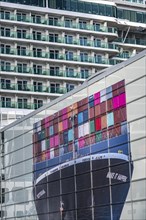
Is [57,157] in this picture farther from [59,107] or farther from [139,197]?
[139,197]

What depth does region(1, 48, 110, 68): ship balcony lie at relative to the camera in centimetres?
8094

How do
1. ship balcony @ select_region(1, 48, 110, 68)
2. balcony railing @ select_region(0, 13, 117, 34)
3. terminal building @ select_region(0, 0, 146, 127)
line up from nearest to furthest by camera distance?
1. terminal building @ select_region(0, 0, 146, 127)
2. ship balcony @ select_region(1, 48, 110, 68)
3. balcony railing @ select_region(0, 13, 117, 34)

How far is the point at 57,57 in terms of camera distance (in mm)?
83562

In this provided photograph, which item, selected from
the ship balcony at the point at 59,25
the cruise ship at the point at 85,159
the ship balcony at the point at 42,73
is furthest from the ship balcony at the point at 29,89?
the cruise ship at the point at 85,159

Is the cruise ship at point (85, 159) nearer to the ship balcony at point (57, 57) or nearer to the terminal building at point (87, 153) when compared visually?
the terminal building at point (87, 153)

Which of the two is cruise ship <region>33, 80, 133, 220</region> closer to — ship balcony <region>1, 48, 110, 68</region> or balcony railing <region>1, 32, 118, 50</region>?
ship balcony <region>1, 48, 110, 68</region>

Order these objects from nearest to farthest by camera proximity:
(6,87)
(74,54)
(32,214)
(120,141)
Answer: (120,141) < (32,214) < (6,87) < (74,54)

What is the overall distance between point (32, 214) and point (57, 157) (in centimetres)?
519

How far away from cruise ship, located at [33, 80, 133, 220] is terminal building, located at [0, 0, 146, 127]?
3953 cm

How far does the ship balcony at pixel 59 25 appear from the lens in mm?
81569

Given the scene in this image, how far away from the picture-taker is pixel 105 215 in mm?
30406

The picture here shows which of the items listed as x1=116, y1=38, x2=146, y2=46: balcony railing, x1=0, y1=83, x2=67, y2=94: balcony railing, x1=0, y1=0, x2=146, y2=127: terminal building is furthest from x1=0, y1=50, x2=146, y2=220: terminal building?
x1=116, y1=38, x2=146, y2=46: balcony railing

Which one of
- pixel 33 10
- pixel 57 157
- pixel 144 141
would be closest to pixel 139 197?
pixel 144 141

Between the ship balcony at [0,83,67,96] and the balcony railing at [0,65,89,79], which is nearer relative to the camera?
the ship balcony at [0,83,67,96]
